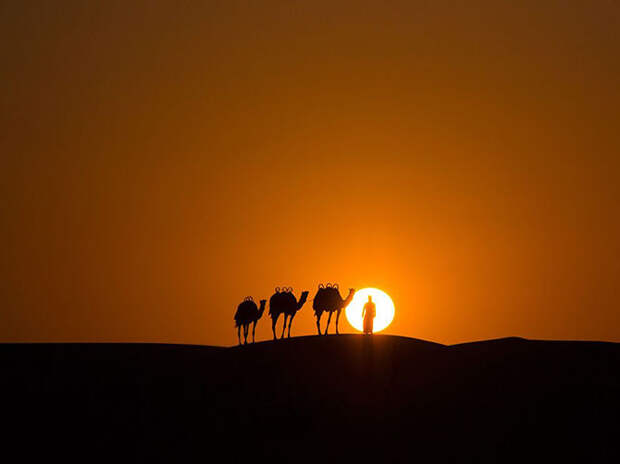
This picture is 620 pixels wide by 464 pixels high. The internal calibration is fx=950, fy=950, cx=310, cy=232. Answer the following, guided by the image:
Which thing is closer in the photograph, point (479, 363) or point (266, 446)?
point (266, 446)

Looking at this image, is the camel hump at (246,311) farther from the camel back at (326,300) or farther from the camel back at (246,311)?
the camel back at (326,300)

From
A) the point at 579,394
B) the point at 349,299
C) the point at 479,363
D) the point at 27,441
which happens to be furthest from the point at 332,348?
the point at 27,441

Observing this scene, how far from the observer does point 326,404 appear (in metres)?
25.6

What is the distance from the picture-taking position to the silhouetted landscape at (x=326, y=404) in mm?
23656

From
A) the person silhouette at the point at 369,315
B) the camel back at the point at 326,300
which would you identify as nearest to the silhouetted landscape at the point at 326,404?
the person silhouette at the point at 369,315

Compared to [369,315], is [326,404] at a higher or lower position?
lower

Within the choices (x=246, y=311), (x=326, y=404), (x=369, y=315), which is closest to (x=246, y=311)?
(x=246, y=311)

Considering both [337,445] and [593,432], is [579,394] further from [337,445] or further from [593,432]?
[337,445]

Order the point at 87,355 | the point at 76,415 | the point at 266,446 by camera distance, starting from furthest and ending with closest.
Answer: the point at 87,355 → the point at 76,415 → the point at 266,446

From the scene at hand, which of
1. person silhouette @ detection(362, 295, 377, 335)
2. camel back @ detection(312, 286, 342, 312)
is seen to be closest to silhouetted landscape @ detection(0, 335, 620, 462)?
person silhouette @ detection(362, 295, 377, 335)

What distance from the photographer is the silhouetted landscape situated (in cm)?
2366

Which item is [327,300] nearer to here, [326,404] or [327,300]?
[327,300]

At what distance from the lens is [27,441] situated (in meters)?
23.9

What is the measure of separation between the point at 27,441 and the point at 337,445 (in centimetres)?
780
